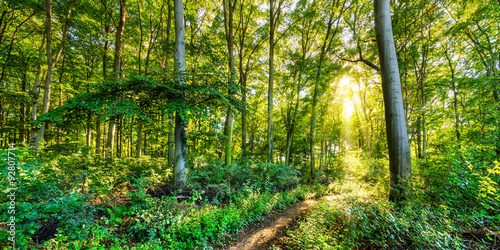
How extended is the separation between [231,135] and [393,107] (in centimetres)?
660

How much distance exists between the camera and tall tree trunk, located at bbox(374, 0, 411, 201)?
3.13m

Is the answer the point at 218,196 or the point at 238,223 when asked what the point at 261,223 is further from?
the point at 218,196

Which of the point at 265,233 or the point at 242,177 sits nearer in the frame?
the point at 265,233

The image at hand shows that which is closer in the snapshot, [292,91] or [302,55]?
[302,55]

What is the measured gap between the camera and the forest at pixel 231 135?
2.42 m

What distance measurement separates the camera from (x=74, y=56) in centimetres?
970

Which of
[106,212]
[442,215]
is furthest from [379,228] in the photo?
[106,212]

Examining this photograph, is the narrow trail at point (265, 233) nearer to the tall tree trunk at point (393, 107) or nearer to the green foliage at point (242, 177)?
the green foliage at point (242, 177)

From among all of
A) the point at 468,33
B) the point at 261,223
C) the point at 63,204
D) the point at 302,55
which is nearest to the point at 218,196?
the point at 261,223

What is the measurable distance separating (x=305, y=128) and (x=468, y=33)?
11.1m

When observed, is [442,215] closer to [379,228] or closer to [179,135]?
[379,228]

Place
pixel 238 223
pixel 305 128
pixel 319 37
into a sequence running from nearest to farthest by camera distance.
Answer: pixel 238 223 → pixel 319 37 → pixel 305 128

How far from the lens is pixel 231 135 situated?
8.31 metres

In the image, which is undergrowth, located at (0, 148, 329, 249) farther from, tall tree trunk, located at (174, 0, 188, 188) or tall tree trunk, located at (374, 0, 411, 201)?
tall tree trunk, located at (374, 0, 411, 201)
